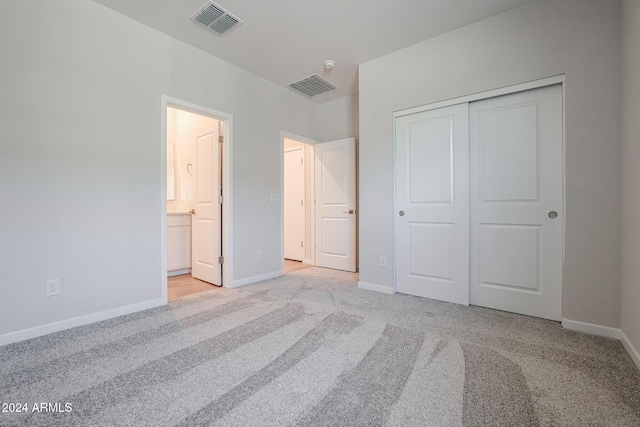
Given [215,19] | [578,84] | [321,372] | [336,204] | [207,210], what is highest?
[215,19]

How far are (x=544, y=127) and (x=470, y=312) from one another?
1706mm

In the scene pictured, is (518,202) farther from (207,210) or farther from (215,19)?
(207,210)

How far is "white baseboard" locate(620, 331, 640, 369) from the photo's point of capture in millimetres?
1574

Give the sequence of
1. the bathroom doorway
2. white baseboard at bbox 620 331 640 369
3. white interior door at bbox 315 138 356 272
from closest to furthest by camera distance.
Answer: white baseboard at bbox 620 331 640 369, the bathroom doorway, white interior door at bbox 315 138 356 272

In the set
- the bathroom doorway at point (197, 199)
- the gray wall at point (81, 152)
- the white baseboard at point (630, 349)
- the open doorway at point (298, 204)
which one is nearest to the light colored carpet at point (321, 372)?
the white baseboard at point (630, 349)

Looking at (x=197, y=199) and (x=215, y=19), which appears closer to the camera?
(x=215, y=19)

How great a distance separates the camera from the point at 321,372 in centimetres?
152

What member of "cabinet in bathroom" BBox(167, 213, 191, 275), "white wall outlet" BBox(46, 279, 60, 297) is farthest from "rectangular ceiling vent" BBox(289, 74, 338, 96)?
"white wall outlet" BBox(46, 279, 60, 297)

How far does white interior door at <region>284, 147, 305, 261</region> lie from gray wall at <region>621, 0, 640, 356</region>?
12.6ft

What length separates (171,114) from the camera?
13.9 feet

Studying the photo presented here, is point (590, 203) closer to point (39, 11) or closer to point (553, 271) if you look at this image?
point (553, 271)

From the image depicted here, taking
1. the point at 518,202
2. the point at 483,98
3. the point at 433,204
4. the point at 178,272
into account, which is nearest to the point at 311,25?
the point at 483,98

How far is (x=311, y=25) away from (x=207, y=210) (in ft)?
7.96

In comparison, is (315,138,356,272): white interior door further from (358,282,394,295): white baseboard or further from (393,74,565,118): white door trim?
(393,74,565,118): white door trim
